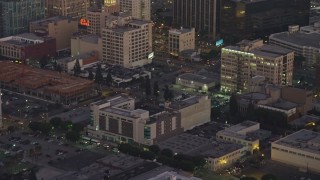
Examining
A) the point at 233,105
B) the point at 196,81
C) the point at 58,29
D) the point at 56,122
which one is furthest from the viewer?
the point at 58,29

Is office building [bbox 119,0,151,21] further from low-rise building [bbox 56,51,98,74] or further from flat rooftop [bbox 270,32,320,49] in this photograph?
flat rooftop [bbox 270,32,320,49]

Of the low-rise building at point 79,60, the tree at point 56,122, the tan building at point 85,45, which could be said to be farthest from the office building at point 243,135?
the tan building at point 85,45

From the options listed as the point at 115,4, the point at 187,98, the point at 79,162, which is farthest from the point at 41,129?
the point at 115,4

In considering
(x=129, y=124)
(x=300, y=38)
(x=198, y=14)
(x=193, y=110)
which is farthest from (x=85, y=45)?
(x=129, y=124)

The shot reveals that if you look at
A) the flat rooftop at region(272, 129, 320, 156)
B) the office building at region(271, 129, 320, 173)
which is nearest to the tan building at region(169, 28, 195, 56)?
the flat rooftop at region(272, 129, 320, 156)

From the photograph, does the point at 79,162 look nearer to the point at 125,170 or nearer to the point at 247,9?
the point at 125,170

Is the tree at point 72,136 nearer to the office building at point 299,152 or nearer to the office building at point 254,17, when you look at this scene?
the office building at point 299,152

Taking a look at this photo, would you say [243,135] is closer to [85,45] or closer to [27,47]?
[85,45]
